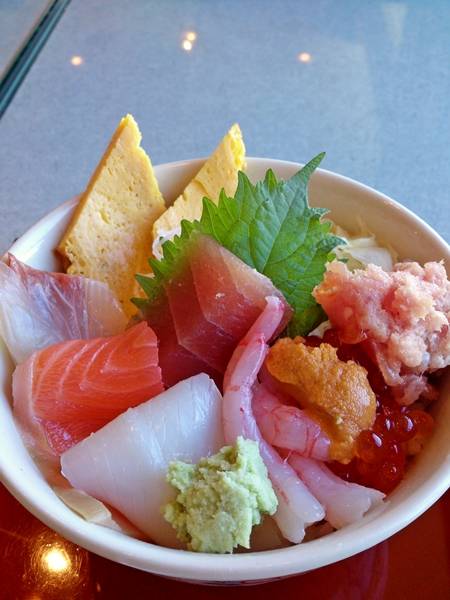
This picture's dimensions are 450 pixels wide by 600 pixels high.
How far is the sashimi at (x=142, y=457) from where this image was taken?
0.76 metres

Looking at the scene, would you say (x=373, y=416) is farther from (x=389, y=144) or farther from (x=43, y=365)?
(x=389, y=144)

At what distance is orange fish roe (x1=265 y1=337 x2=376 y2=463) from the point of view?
0.78 meters

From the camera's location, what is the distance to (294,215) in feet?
3.25

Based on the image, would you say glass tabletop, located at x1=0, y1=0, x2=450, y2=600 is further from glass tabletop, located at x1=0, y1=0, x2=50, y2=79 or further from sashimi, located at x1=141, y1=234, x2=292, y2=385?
sashimi, located at x1=141, y1=234, x2=292, y2=385

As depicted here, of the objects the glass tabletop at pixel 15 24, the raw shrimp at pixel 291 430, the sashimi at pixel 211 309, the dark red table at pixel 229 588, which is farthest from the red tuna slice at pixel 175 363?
the glass tabletop at pixel 15 24

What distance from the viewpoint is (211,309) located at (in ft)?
2.88

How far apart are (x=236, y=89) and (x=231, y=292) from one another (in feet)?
4.03

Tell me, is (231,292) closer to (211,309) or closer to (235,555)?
(211,309)

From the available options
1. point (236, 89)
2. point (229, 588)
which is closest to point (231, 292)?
point (229, 588)

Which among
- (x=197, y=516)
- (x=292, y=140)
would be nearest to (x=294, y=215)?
(x=197, y=516)

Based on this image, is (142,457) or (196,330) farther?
(196,330)

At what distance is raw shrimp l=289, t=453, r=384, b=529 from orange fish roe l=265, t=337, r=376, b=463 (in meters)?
0.03

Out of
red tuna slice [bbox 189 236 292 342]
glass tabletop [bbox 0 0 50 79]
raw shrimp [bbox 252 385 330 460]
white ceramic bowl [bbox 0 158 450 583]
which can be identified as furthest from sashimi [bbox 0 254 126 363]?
glass tabletop [bbox 0 0 50 79]

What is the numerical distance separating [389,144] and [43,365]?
1.28 meters
